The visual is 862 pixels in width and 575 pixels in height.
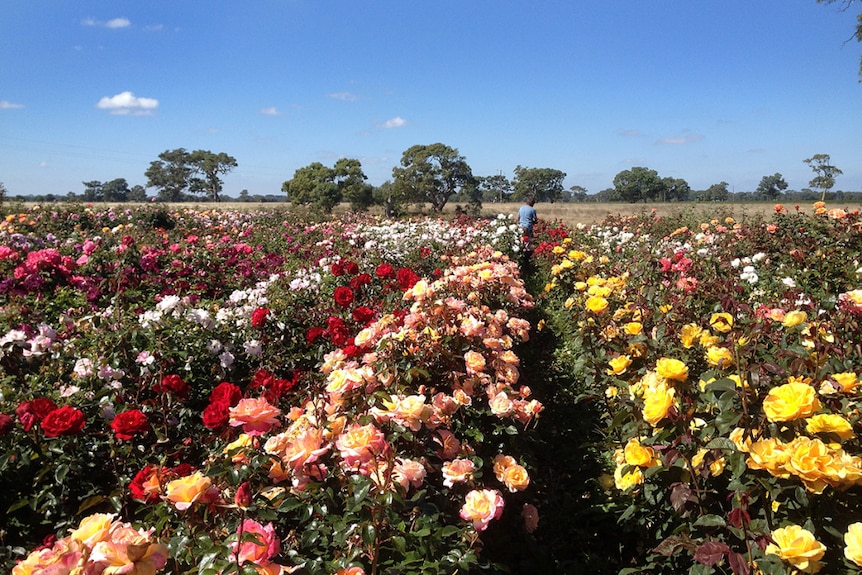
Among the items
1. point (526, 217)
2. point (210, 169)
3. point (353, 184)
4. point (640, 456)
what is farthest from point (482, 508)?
point (210, 169)

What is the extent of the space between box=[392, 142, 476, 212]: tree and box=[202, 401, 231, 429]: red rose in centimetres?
4367

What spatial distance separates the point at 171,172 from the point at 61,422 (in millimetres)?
95869

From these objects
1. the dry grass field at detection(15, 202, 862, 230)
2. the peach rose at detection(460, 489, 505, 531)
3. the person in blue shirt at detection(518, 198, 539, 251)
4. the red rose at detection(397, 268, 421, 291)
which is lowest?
the peach rose at detection(460, 489, 505, 531)

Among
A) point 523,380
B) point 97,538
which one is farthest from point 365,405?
point 523,380

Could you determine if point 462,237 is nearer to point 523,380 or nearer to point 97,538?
point 523,380

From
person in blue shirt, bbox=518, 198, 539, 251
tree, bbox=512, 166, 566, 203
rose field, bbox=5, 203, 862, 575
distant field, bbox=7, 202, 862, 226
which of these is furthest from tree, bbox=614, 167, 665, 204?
rose field, bbox=5, 203, 862, 575

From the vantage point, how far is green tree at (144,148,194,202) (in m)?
84.3

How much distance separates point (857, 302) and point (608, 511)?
1534 millimetres

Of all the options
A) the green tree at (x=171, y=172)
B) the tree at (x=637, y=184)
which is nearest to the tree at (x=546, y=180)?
the tree at (x=637, y=184)

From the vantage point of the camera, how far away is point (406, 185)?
41.8 meters

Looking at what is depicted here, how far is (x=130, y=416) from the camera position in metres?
1.74

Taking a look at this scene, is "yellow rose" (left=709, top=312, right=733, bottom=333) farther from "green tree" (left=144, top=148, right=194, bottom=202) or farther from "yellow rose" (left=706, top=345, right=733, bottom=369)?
"green tree" (left=144, top=148, right=194, bottom=202)

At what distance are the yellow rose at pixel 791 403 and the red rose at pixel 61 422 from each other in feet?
7.29

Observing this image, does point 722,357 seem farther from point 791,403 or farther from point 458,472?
point 458,472
